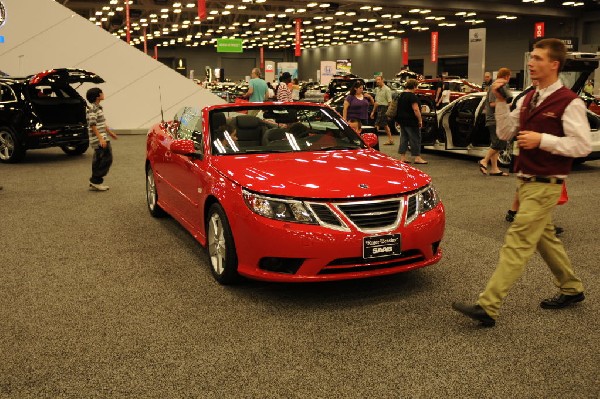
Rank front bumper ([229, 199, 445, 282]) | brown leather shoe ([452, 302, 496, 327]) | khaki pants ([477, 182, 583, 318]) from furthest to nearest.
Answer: front bumper ([229, 199, 445, 282]), brown leather shoe ([452, 302, 496, 327]), khaki pants ([477, 182, 583, 318])

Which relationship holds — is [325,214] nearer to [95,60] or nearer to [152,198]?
[152,198]

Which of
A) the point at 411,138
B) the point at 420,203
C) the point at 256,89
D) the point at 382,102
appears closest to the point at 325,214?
the point at 420,203

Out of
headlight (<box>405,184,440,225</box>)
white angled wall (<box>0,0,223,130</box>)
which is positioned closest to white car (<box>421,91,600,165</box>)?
headlight (<box>405,184,440,225</box>)

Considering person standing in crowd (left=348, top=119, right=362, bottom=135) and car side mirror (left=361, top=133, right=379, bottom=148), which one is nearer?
car side mirror (left=361, top=133, right=379, bottom=148)

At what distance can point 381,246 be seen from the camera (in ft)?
14.5

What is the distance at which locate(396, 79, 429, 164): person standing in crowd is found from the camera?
11586 millimetres

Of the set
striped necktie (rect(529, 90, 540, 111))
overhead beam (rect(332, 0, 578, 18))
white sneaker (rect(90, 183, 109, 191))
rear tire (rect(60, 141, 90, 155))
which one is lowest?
rear tire (rect(60, 141, 90, 155))

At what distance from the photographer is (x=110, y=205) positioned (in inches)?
334

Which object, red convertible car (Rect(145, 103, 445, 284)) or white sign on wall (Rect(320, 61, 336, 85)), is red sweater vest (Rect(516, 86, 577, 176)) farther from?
white sign on wall (Rect(320, 61, 336, 85))

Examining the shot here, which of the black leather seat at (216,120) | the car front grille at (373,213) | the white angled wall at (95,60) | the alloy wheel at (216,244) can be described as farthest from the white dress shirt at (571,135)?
the white angled wall at (95,60)

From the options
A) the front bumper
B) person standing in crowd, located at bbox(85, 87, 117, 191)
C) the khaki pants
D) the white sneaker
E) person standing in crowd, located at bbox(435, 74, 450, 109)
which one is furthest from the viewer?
person standing in crowd, located at bbox(435, 74, 450, 109)

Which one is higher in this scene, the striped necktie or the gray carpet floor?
the striped necktie

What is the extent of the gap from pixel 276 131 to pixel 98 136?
425 centimetres

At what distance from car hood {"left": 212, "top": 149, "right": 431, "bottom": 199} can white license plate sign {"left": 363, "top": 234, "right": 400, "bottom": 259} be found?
31 centimetres
